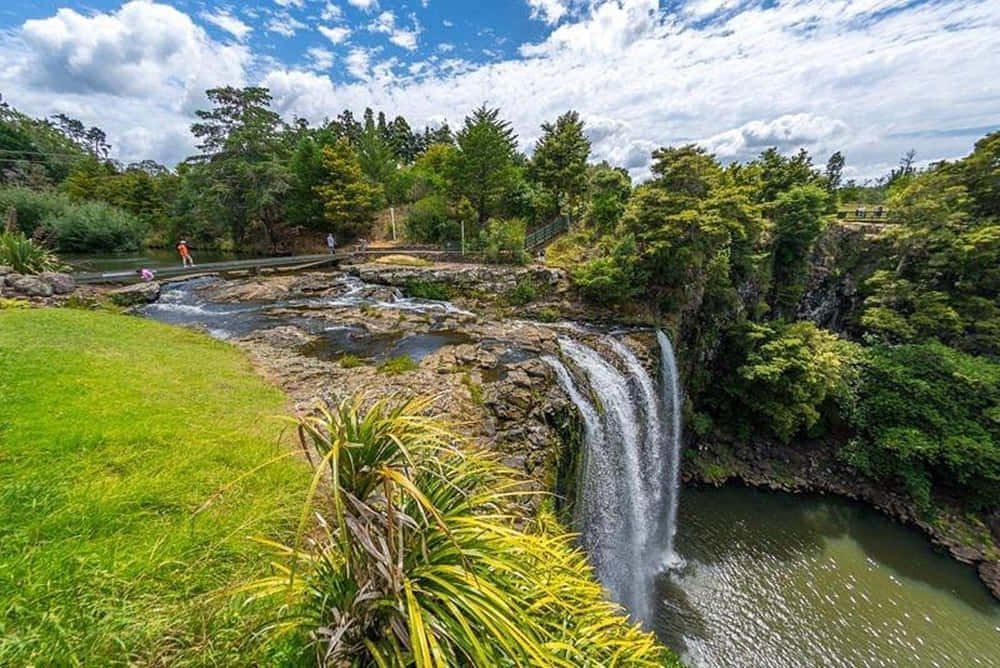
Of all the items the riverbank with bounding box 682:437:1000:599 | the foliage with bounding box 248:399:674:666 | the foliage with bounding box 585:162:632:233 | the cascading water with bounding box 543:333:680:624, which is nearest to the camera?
the foliage with bounding box 248:399:674:666

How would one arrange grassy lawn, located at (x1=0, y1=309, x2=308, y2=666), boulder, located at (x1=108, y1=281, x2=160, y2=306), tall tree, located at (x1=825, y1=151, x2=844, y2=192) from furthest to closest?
tall tree, located at (x1=825, y1=151, x2=844, y2=192) < boulder, located at (x1=108, y1=281, x2=160, y2=306) < grassy lawn, located at (x1=0, y1=309, x2=308, y2=666)

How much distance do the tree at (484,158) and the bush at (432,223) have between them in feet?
5.77

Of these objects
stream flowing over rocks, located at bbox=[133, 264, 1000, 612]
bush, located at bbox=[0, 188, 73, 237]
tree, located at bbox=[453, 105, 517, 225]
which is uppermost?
tree, located at bbox=[453, 105, 517, 225]

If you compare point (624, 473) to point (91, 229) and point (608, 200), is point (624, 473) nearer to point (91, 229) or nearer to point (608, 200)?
point (608, 200)

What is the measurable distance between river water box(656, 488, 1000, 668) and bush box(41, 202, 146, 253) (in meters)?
33.0

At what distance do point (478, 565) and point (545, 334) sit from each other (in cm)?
811

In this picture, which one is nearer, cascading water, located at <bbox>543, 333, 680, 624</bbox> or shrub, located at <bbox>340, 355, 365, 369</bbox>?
cascading water, located at <bbox>543, 333, 680, 624</bbox>

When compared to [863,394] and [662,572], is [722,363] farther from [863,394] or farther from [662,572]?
[662,572]

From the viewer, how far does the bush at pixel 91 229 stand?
21875mm

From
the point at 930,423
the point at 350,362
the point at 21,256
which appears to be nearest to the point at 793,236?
the point at 930,423

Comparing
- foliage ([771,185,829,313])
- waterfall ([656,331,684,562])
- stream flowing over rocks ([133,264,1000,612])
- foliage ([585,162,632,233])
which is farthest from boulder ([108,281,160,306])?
foliage ([771,185,829,313])

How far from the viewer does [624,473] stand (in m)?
7.54

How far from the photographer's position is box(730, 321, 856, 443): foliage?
38.6 ft

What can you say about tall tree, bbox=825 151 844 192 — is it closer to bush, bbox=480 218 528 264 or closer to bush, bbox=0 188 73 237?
bush, bbox=480 218 528 264
